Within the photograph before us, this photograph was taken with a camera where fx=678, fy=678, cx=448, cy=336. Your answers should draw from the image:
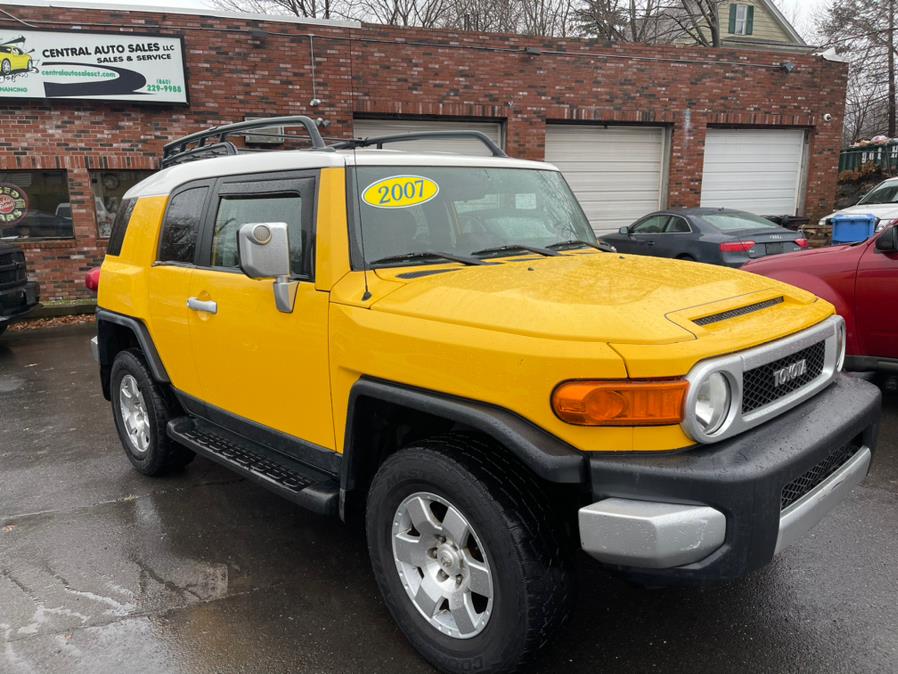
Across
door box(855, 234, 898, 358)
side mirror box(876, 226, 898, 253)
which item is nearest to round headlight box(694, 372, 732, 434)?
side mirror box(876, 226, 898, 253)

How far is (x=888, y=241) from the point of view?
5.00 metres

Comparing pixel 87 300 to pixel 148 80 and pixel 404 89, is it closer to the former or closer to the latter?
pixel 148 80

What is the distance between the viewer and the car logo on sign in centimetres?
241

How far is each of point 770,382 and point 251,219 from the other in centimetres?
249

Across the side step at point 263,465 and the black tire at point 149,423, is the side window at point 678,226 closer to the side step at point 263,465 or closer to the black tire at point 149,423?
the black tire at point 149,423

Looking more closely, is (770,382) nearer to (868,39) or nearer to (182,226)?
(182,226)

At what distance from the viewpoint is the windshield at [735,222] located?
36.6ft

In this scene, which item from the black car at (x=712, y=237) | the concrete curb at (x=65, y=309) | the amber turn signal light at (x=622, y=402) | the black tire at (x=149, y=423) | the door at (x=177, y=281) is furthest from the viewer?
the concrete curb at (x=65, y=309)

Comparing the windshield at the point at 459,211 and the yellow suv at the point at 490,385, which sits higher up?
the windshield at the point at 459,211

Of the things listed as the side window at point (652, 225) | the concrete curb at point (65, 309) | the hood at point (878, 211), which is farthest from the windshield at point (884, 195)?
the concrete curb at point (65, 309)

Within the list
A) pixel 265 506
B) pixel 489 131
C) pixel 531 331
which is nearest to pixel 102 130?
pixel 489 131

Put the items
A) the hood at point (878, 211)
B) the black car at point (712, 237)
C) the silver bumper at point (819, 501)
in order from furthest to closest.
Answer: the hood at point (878, 211) < the black car at point (712, 237) < the silver bumper at point (819, 501)

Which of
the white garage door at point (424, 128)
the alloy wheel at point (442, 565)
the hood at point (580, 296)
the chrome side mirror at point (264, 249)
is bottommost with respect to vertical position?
the alloy wheel at point (442, 565)

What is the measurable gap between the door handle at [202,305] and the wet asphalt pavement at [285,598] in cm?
125
